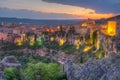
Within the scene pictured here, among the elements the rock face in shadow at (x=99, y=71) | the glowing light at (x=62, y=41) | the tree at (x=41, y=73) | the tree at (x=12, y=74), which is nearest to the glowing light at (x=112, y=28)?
the glowing light at (x=62, y=41)

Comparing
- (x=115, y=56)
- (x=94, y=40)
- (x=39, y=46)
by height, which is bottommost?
(x=39, y=46)

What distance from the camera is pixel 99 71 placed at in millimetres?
25328

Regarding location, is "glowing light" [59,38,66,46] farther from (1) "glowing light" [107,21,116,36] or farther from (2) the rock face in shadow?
(2) the rock face in shadow

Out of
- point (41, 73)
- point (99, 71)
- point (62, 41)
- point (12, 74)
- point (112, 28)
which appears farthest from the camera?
point (62, 41)

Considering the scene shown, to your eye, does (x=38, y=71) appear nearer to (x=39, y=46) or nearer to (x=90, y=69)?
(x=90, y=69)

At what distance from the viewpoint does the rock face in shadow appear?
923 inches

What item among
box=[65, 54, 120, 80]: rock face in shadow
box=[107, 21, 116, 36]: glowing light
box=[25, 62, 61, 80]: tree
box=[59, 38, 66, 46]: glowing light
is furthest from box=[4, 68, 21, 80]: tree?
box=[59, 38, 66, 46]: glowing light

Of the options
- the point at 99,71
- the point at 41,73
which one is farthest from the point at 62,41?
the point at 99,71

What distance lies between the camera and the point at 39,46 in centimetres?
10406

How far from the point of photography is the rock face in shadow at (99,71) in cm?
2345

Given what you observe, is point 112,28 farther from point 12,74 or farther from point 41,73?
point 12,74

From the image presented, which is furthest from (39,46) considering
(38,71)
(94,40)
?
(38,71)

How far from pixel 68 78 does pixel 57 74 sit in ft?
8.91

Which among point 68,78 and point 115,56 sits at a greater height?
point 115,56
